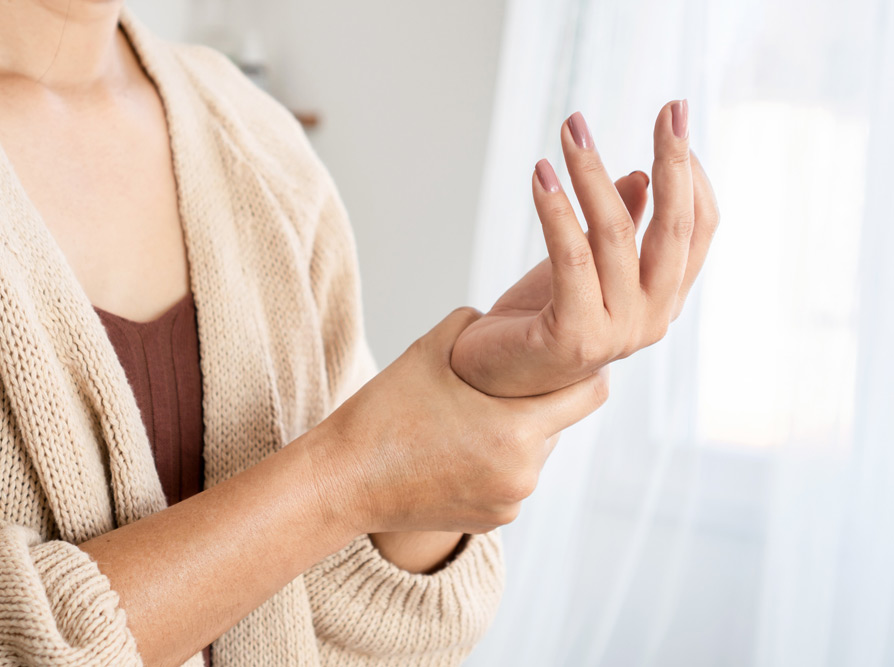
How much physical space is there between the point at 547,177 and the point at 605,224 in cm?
4

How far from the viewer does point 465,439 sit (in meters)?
0.42

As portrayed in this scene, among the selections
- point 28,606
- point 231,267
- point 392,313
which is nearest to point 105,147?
point 231,267

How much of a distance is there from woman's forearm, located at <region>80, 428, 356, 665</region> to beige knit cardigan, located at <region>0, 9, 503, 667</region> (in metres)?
0.02

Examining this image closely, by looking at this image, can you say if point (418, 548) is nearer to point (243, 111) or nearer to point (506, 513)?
point (506, 513)

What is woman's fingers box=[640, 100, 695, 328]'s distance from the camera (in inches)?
15.3

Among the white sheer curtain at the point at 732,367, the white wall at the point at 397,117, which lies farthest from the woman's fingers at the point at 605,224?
the white wall at the point at 397,117

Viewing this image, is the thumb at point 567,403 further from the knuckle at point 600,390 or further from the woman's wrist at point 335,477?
the woman's wrist at point 335,477

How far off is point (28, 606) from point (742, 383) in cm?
118

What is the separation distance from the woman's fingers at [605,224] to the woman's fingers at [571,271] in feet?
0.04

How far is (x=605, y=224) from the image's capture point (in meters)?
0.38

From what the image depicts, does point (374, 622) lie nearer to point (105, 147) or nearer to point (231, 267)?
point (231, 267)

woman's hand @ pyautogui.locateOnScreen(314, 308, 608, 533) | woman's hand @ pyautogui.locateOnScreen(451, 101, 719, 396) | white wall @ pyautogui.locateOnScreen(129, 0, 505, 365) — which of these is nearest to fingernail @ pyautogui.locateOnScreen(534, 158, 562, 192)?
woman's hand @ pyautogui.locateOnScreen(451, 101, 719, 396)

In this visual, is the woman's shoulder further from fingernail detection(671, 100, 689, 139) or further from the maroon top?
fingernail detection(671, 100, 689, 139)

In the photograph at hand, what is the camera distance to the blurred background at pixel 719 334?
1150mm
